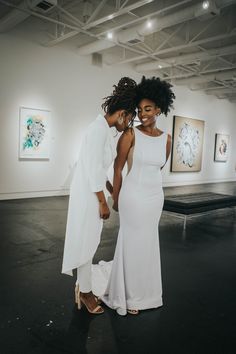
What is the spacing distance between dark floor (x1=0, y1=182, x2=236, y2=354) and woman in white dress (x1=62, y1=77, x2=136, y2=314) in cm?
44

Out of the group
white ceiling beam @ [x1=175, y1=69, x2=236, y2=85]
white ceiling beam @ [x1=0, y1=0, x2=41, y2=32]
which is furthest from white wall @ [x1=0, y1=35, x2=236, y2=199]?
white ceiling beam @ [x1=175, y1=69, x2=236, y2=85]

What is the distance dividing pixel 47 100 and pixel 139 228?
6.11 metres

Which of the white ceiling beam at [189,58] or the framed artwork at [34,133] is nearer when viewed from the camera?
the framed artwork at [34,133]

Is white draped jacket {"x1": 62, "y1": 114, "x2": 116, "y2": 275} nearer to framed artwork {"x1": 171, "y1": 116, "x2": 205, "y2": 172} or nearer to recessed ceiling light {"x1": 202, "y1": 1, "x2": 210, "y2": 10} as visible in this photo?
recessed ceiling light {"x1": 202, "y1": 1, "x2": 210, "y2": 10}

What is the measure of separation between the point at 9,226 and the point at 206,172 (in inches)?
398

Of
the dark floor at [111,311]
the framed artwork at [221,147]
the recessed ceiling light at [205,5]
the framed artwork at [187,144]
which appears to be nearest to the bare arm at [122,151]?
the dark floor at [111,311]

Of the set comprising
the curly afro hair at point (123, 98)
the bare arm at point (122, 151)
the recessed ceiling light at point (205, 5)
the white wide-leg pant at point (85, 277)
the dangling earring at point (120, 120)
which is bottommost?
the white wide-leg pant at point (85, 277)

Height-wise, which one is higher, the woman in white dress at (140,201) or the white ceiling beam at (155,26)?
the white ceiling beam at (155,26)

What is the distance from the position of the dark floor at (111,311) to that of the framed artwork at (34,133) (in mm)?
3105

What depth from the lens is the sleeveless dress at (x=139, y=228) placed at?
226 centimetres

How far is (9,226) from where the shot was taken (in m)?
4.74

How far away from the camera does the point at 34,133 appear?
24.4 ft

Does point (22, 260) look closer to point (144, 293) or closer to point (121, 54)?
point (144, 293)

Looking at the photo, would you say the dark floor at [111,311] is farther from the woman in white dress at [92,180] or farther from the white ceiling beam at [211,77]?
the white ceiling beam at [211,77]
